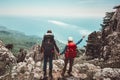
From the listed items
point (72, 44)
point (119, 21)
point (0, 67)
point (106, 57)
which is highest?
point (119, 21)

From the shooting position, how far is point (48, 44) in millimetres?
25672

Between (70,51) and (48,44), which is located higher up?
(48,44)

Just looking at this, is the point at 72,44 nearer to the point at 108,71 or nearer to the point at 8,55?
the point at 108,71

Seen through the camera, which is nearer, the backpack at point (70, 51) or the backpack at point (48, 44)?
the backpack at point (48, 44)

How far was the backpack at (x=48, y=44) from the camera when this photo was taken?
84.0 ft

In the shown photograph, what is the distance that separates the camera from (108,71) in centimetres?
2725

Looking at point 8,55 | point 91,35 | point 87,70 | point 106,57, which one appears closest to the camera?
point 87,70

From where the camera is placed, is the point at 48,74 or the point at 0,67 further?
the point at 0,67

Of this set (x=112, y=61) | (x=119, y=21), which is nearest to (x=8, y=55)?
(x=119, y=21)

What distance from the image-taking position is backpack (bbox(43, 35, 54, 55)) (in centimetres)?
2559

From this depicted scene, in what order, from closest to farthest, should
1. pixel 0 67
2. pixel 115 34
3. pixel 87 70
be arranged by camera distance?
pixel 87 70 → pixel 115 34 → pixel 0 67

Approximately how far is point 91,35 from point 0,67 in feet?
82.3

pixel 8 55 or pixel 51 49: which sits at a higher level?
pixel 51 49

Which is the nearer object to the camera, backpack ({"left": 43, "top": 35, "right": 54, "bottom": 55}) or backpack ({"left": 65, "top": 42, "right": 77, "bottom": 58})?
backpack ({"left": 43, "top": 35, "right": 54, "bottom": 55})
